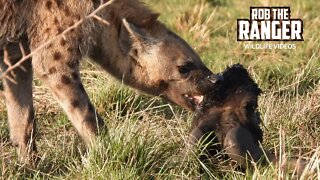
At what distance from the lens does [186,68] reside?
5.32 metres

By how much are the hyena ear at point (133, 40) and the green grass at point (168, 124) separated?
432mm

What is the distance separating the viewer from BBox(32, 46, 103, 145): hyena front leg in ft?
15.6

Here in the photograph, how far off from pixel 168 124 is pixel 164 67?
0.40 meters

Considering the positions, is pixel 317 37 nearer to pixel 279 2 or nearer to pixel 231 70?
pixel 279 2

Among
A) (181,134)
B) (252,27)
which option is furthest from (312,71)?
(181,134)

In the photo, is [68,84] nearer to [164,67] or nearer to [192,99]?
[164,67]

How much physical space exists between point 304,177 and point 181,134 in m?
1.20

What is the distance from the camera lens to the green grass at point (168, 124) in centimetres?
437

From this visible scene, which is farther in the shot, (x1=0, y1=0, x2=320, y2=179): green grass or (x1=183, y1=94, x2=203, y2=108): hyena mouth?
(x1=183, y1=94, x2=203, y2=108): hyena mouth

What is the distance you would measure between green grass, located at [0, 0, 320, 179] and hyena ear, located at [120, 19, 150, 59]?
0.43 metres

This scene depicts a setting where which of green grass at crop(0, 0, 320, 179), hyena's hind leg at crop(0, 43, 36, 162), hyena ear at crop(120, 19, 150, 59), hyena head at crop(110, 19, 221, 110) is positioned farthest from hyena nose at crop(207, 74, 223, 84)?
hyena's hind leg at crop(0, 43, 36, 162)
